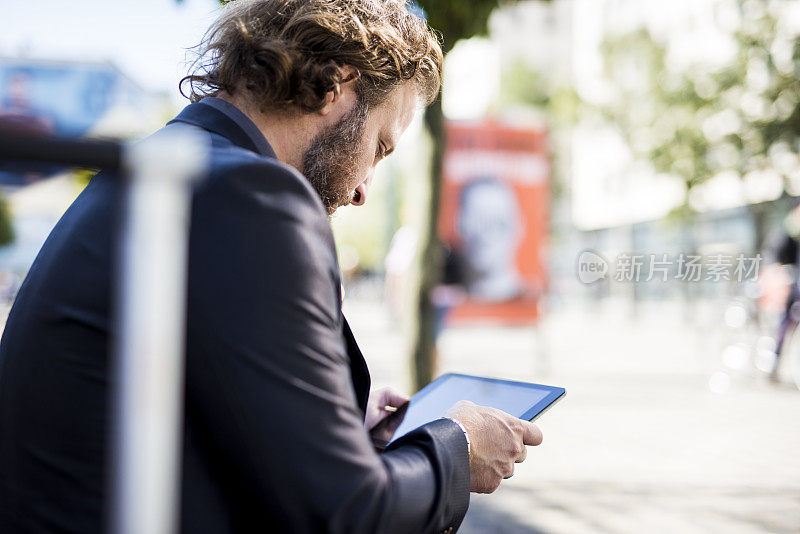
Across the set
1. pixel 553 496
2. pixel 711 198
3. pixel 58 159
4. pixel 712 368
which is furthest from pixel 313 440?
pixel 711 198

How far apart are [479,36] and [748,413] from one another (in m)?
4.40

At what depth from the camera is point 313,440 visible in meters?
1.00

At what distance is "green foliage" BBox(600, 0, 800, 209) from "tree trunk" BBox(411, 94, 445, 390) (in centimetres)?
1328

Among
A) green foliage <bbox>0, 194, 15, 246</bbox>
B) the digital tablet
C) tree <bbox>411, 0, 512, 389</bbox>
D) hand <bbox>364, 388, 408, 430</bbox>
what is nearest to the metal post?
green foliage <bbox>0, 194, 15, 246</bbox>

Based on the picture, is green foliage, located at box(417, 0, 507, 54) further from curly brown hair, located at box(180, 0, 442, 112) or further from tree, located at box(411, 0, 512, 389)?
curly brown hair, located at box(180, 0, 442, 112)

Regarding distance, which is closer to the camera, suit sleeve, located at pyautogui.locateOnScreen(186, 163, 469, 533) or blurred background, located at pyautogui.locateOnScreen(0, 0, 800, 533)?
suit sleeve, located at pyautogui.locateOnScreen(186, 163, 469, 533)

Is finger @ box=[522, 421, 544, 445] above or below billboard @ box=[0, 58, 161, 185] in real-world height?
below

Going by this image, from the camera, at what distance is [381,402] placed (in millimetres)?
2012

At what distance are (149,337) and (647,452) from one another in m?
5.28

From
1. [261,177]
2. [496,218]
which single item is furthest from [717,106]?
[261,177]

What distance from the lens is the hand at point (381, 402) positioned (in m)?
1.94

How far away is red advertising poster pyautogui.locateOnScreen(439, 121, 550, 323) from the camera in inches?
340

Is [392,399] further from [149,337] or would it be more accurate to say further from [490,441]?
[149,337]

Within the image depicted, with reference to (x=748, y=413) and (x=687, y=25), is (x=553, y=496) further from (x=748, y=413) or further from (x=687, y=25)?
(x=687, y=25)
